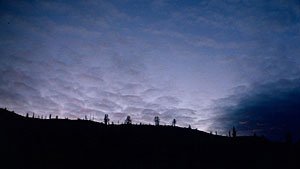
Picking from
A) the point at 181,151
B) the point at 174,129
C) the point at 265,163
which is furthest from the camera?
the point at 174,129

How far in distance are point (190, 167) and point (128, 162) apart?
856 inches

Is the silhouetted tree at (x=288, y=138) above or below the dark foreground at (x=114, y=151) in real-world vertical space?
above

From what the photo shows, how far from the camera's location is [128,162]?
68.6 metres

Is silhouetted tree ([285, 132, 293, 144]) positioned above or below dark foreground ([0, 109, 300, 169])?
above

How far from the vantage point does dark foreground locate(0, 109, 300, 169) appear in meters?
62.6

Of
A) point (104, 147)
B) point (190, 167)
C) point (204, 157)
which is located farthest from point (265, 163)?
point (104, 147)

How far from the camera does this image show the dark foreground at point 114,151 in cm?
6259

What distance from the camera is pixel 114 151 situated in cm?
7675

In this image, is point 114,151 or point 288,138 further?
point 288,138

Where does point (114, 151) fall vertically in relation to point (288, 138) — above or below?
below

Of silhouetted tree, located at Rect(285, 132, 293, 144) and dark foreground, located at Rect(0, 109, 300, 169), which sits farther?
silhouetted tree, located at Rect(285, 132, 293, 144)

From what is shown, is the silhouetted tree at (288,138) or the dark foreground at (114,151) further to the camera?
the silhouetted tree at (288,138)

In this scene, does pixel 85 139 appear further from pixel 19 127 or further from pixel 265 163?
pixel 265 163

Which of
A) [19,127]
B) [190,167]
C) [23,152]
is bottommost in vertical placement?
[190,167]
